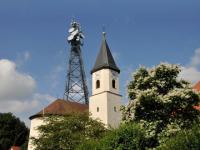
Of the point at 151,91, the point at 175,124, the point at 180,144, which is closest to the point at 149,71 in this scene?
the point at 151,91

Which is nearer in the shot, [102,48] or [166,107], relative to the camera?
[166,107]

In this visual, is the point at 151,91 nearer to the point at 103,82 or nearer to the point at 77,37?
the point at 103,82

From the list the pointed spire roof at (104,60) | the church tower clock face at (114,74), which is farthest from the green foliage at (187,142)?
the church tower clock face at (114,74)

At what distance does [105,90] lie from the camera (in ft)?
214

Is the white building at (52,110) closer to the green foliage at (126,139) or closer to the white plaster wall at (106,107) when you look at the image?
the white plaster wall at (106,107)

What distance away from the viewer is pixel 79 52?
9456 centimetres

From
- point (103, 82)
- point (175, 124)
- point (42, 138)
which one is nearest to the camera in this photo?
point (175, 124)

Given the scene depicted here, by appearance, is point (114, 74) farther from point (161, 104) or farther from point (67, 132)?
point (161, 104)

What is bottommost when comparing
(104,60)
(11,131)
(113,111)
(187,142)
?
(187,142)

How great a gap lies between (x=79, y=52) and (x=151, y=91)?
64.8 meters

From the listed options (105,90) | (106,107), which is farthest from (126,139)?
(105,90)

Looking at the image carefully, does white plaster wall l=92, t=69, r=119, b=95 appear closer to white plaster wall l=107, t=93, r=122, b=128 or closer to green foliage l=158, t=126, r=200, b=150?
white plaster wall l=107, t=93, r=122, b=128

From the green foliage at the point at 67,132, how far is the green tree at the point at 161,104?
1323 centimetres

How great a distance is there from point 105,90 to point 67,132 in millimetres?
20992
